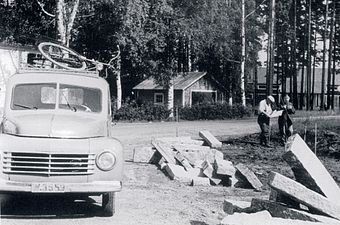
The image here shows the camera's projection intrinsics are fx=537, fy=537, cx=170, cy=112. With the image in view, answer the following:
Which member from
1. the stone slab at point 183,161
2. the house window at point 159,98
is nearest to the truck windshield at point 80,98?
the stone slab at point 183,161

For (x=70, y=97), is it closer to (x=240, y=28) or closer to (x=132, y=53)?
(x=132, y=53)

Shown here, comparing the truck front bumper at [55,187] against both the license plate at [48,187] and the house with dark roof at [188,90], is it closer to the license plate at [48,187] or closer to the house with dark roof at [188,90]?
the license plate at [48,187]

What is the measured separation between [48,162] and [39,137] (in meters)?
0.44

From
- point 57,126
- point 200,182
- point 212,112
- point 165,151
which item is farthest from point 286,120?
point 212,112

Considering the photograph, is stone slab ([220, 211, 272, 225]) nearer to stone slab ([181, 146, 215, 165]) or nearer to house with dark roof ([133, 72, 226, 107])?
stone slab ([181, 146, 215, 165])

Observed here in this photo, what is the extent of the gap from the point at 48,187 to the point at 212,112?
1357 inches

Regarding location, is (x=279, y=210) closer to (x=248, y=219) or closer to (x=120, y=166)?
(x=248, y=219)

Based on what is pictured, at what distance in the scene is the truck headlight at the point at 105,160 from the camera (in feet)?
25.6

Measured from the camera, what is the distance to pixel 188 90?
5159cm

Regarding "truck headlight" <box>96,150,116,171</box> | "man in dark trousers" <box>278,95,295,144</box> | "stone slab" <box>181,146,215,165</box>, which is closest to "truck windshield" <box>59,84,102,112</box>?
"truck headlight" <box>96,150,116,171</box>

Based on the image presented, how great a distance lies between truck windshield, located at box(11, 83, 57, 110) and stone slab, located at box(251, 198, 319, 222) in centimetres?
377

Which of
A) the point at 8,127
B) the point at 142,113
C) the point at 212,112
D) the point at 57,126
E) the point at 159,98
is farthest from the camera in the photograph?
the point at 159,98

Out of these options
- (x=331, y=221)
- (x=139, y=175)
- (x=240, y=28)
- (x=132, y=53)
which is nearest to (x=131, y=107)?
(x=132, y=53)

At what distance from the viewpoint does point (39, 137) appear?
25.7 feet
